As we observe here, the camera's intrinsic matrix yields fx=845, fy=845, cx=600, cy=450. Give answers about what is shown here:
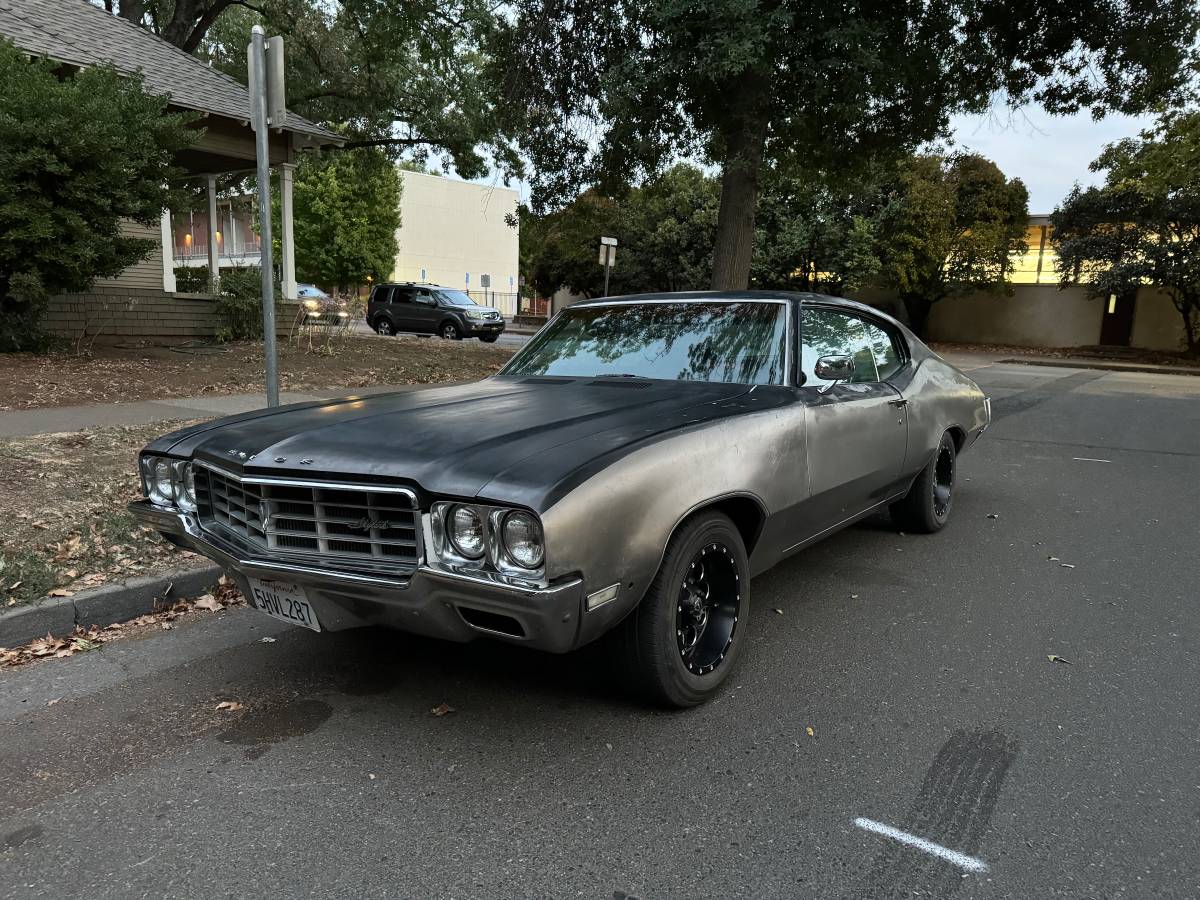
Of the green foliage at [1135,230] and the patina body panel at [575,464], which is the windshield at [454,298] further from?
the patina body panel at [575,464]

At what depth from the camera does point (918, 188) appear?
27.9 metres

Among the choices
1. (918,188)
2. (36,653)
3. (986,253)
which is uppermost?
(918,188)

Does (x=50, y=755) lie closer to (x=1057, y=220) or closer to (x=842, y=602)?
(x=842, y=602)

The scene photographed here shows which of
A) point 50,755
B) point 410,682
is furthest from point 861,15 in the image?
point 50,755

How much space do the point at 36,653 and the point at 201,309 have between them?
43.7ft

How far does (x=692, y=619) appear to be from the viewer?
10.3 feet

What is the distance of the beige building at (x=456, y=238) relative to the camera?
53125 millimetres

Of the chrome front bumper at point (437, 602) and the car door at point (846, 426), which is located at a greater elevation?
the car door at point (846, 426)

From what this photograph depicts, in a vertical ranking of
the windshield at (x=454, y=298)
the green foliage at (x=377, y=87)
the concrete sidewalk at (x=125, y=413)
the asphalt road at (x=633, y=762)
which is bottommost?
the asphalt road at (x=633, y=762)

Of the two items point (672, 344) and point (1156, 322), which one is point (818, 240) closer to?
point (1156, 322)

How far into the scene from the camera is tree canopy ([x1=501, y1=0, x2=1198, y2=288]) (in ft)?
31.8

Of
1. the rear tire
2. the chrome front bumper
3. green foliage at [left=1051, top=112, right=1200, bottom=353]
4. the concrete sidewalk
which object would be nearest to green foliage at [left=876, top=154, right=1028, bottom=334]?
green foliage at [left=1051, top=112, right=1200, bottom=353]

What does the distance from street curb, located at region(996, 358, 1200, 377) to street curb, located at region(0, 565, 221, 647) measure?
24369mm

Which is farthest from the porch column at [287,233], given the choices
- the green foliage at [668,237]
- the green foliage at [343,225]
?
the green foliage at [343,225]
